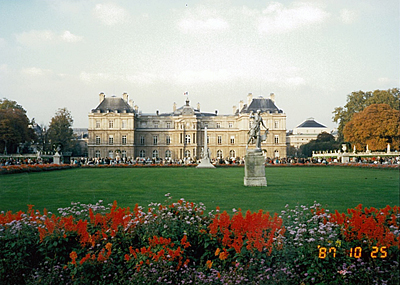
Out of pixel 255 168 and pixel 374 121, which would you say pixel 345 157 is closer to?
pixel 374 121

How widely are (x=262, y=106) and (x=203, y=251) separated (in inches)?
2749

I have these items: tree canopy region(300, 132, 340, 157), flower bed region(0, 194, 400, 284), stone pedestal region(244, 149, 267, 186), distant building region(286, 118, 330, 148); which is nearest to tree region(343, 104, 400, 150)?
stone pedestal region(244, 149, 267, 186)

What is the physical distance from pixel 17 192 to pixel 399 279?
37.5 ft

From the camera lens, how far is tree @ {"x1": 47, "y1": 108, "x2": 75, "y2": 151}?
54969 mm

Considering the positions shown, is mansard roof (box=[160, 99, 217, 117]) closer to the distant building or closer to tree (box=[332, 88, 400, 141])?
the distant building

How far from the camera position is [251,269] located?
4441mm

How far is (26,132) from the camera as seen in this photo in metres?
30.2

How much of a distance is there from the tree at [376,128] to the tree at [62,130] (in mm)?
37374

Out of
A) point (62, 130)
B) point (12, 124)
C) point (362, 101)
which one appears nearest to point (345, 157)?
point (362, 101)

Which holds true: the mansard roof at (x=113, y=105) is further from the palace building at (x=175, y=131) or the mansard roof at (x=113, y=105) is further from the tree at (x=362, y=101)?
the tree at (x=362, y=101)

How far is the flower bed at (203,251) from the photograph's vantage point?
4289 millimetres

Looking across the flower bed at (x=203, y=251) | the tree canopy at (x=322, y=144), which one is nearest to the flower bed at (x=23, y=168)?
the flower bed at (x=203, y=251)

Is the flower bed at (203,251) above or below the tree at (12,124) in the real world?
below

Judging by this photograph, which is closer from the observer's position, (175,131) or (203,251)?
(203,251)
